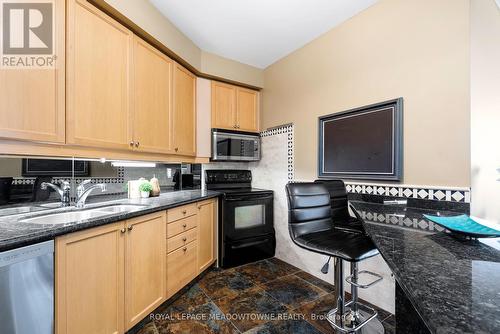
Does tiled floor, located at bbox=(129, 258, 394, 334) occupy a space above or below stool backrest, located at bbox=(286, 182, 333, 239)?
below

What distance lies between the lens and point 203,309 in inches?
75.3

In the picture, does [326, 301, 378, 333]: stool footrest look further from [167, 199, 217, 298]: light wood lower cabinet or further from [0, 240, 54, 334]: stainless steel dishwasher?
[0, 240, 54, 334]: stainless steel dishwasher

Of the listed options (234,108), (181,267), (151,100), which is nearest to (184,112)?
(151,100)

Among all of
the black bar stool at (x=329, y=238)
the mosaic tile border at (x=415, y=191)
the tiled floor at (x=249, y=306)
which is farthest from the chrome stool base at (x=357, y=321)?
the mosaic tile border at (x=415, y=191)

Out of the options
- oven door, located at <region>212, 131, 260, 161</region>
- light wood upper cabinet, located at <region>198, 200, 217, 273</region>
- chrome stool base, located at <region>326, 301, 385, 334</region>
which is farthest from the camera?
oven door, located at <region>212, 131, 260, 161</region>

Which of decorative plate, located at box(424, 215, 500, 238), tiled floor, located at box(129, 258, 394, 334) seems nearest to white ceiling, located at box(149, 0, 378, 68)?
decorative plate, located at box(424, 215, 500, 238)

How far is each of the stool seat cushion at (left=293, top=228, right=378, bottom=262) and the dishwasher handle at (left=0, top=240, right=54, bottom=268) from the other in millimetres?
1314

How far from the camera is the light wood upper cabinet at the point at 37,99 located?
122cm

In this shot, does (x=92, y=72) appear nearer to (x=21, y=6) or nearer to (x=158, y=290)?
(x=21, y=6)

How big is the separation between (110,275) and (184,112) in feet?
5.87

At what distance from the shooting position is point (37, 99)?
1327 mm

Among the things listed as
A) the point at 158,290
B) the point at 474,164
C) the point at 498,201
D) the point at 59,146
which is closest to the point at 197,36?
the point at 59,146

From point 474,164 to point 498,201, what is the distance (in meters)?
0.71

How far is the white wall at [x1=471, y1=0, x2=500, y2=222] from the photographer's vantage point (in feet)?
4.88
